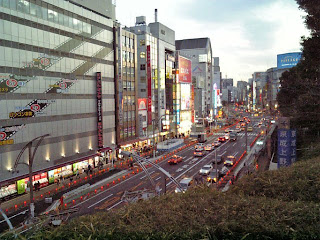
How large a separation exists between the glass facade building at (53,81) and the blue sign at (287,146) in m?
25.3

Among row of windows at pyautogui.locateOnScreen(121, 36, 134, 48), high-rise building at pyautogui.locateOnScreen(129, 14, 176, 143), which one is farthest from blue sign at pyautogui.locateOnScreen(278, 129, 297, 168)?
row of windows at pyautogui.locateOnScreen(121, 36, 134, 48)

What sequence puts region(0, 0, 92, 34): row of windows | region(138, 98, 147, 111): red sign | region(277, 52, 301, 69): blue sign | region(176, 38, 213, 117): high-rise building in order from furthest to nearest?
region(176, 38, 213, 117): high-rise building
region(277, 52, 301, 69): blue sign
region(138, 98, 147, 111): red sign
region(0, 0, 92, 34): row of windows

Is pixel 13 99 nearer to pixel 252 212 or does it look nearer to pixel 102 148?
pixel 102 148

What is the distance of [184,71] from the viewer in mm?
79875

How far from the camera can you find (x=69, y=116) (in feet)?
125

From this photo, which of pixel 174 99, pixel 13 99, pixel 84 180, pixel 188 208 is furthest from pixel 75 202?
pixel 174 99

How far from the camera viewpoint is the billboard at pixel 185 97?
79081 millimetres

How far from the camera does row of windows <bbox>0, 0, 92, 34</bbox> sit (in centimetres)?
2985

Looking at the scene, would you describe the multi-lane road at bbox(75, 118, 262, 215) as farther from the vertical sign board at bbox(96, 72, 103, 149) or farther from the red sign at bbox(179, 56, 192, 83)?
the red sign at bbox(179, 56, 192, 83)

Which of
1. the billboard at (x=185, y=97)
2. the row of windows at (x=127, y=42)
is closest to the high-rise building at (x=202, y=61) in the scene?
the billboard at (x=185, y=97)

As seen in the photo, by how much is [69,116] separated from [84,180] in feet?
28.3

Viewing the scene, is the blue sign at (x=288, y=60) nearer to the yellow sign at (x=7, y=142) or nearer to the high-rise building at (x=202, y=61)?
the high-rise building at (x=202, y=61)

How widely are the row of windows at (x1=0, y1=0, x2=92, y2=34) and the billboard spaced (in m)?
41.1

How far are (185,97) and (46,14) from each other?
5160 centimetres
